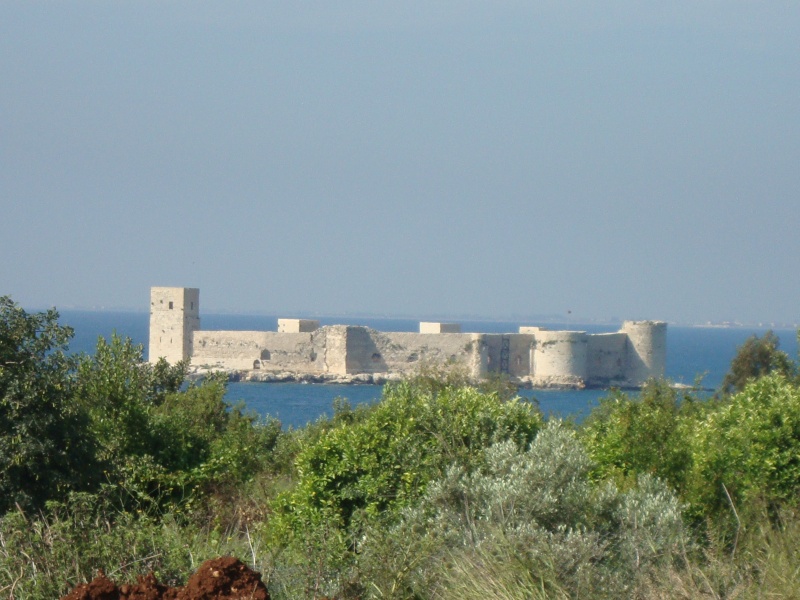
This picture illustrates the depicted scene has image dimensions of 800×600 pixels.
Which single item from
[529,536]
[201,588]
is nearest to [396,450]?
[529,536]

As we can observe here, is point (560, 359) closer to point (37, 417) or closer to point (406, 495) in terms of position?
point (406, 495)

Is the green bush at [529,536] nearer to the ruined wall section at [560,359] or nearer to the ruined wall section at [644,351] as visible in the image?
the ruined wall section at [560,359]

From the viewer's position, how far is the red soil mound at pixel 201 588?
3121 millimetres

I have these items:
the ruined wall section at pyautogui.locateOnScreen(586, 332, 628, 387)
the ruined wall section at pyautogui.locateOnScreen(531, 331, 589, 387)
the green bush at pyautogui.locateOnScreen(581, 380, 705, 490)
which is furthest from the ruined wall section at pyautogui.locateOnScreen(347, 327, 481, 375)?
the green bush at pyautogui.locateOnScreen(581, 380, 705, 490)

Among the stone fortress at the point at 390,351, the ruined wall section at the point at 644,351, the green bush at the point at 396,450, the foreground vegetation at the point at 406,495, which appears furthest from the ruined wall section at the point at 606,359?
the green bush at the point at 396,450

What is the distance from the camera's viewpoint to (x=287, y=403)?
36562 millimetres

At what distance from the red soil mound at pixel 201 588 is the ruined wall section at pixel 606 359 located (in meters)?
42.4

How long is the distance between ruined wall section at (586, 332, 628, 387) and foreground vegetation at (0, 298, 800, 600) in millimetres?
35839

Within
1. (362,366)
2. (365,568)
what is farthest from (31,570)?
(362,366)

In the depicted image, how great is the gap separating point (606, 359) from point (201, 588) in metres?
43.6

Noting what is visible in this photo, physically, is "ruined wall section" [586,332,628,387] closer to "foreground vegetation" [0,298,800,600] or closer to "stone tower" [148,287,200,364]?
"stone tower" [148,287,200,364]

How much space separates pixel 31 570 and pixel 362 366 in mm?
42683

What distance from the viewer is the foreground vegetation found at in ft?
12.3

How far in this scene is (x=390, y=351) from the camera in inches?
1823
